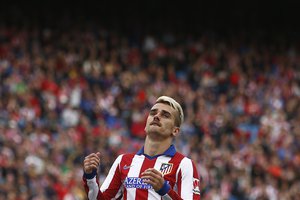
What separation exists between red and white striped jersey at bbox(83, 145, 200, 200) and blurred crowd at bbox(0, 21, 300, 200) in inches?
269

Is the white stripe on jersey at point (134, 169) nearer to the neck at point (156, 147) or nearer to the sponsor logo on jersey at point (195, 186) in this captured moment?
the neck at point (156, 147)

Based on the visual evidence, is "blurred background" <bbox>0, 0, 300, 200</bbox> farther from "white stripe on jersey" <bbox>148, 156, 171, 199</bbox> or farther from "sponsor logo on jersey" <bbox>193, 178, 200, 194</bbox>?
"sponsor logo on jersey" <bbox>193, 178, 200, 194</bbox>

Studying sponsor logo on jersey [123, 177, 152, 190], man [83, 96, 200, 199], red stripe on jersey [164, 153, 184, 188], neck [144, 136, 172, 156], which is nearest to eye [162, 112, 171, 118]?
man [83, 96, 200, 199]

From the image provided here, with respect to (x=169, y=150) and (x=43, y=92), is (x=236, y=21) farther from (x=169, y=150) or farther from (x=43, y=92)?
(x=169, y=150)

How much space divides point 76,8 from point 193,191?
56.5 ft

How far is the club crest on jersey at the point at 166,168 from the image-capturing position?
6.53 meters

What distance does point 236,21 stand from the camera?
25.8 m

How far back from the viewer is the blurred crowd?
50.6 feet

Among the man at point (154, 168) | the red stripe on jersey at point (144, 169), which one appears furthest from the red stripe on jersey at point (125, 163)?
the red stripe on jersey at point (144, 169)

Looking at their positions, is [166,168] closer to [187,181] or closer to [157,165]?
[157,165]

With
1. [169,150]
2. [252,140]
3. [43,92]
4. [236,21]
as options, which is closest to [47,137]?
[43,92]

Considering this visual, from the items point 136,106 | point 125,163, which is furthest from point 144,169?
point 136,106

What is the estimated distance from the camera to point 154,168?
655 cm

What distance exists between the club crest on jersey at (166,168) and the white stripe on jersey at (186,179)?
8cm
